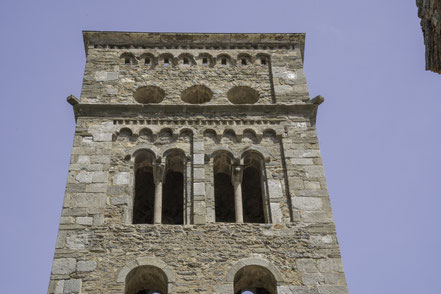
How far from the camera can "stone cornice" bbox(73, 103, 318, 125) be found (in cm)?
1616

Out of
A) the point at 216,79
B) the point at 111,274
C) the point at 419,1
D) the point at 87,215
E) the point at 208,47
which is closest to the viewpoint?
the point at 419,1

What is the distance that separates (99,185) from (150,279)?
7.83ft

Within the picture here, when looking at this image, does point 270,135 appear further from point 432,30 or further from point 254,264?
point 432,30

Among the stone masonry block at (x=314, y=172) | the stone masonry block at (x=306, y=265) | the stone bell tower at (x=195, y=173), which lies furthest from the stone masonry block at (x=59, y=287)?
the stone masonry block at (x=314, y=172)

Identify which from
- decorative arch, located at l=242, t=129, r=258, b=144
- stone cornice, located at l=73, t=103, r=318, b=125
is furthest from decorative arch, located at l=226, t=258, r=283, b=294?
stone cornice, located at l=73, t=103, r=318, b=125

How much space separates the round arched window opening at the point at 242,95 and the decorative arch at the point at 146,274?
5.71 m

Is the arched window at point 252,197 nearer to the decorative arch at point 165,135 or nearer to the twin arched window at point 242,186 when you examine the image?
the twin arched window at point 242,186

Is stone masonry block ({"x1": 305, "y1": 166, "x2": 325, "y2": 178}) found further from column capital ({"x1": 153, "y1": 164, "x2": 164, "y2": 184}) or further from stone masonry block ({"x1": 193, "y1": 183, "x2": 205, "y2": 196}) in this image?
column capital ({"x1": 153, "y1": 164, "x2": 164, "y2": 184})

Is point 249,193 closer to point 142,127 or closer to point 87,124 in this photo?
point 142,127

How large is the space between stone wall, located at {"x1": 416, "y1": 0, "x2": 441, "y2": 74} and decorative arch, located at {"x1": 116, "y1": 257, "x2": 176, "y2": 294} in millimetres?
6097

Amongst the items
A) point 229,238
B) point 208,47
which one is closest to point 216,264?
point 229,238

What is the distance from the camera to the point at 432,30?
30.9 ft

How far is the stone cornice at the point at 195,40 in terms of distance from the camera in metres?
18.6

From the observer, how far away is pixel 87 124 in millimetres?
15852
